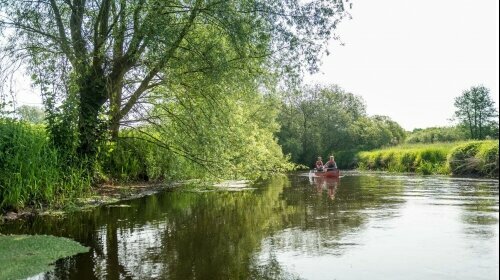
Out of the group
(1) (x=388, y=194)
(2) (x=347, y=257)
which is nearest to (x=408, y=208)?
(1) (x=388, y=194)

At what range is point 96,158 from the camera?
18359 millimetres

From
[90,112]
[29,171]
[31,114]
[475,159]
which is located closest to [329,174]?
[475,159]

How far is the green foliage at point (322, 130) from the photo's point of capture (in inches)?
2437

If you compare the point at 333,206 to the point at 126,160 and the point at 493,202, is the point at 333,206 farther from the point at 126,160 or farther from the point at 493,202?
the point at 126,160

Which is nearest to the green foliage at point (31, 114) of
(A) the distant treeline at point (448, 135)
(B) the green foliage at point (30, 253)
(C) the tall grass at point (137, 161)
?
(C) the tall grass at point (137, 161)

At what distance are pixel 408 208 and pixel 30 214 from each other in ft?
36.6

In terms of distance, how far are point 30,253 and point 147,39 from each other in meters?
8.89

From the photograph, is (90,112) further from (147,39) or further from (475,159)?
(475,159)

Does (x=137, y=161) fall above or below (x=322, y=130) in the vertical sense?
below

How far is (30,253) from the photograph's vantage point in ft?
28.3

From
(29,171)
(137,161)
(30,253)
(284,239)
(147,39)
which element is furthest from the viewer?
(137,161)

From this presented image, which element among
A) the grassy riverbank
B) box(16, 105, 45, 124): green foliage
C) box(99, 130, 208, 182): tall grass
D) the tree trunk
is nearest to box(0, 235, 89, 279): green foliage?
box(16, 105, 45, 124): green foliage

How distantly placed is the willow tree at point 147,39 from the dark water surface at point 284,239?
4659mm

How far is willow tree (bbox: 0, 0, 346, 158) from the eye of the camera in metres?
15.6
